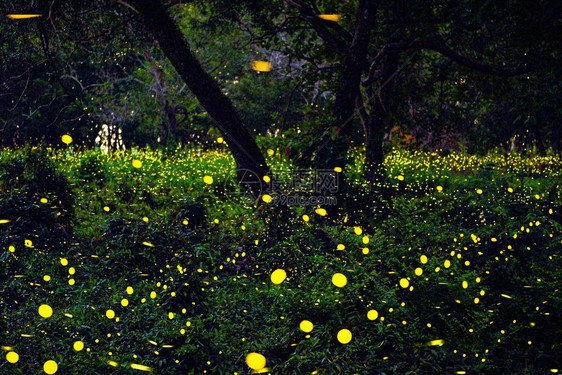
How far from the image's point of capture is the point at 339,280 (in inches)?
173

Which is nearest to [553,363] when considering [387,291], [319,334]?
[387,291]

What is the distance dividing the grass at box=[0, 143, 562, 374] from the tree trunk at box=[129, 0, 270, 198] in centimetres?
66

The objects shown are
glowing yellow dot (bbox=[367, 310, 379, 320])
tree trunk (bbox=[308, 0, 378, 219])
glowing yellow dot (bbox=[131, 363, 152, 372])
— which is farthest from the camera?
tree trunk (bbox=[308, 0, 378, 219])

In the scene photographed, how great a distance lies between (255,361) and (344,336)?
2.39ft

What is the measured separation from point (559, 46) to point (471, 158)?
6.57 meters

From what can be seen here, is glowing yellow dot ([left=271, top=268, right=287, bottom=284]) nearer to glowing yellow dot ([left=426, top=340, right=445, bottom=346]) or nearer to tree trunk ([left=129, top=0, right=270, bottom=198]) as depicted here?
tree trunk ([left=129, top=0, right=270, bottom=198])

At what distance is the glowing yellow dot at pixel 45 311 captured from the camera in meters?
4.68

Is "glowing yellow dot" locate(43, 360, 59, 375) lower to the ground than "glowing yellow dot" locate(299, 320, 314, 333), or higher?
lower

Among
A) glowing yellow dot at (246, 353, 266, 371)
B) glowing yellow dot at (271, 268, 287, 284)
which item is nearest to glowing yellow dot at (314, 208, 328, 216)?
glowing yellow dot at (271, 268, 287, 284)

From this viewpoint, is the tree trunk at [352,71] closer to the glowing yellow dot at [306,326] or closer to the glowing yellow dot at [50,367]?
the glowing yellow dot at [306,326]

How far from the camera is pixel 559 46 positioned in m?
6.41

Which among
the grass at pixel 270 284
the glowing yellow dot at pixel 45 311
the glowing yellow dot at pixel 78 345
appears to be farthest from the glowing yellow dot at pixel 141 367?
the glowing yellow dot at pixel 45 311

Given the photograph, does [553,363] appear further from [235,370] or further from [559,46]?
[559,46]

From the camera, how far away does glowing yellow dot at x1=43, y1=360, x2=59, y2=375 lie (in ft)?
12.7
